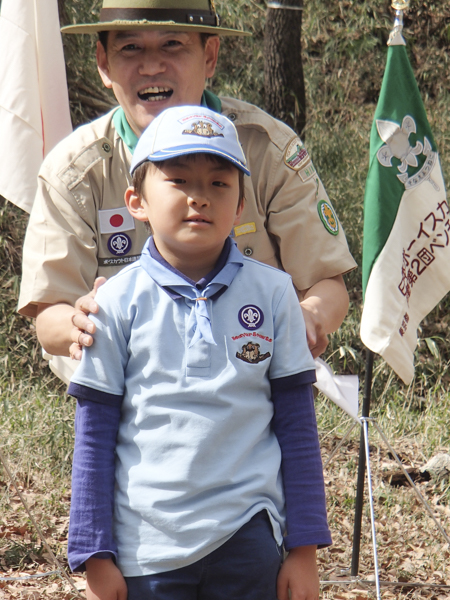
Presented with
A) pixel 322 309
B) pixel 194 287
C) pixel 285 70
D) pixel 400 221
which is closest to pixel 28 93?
pixel 400 221

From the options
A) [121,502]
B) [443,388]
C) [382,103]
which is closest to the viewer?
[121,502]

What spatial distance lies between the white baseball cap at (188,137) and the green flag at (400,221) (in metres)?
1.42

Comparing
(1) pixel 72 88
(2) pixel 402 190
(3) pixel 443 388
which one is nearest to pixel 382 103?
(2) pixel 402 190

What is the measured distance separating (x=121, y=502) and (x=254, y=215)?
1.15 metres

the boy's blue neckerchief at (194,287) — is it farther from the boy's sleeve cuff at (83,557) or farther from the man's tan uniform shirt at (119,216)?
the man's tan uniform shirt at (119,216)

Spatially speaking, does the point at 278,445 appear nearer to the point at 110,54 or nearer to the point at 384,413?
the point at 110,54

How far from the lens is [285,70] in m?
7.55

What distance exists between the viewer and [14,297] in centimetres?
591

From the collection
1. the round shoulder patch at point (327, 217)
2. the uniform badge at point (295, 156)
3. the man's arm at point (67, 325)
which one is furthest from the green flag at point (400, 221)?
the man's arm at point (67, 325)

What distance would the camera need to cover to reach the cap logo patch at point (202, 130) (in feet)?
6.02

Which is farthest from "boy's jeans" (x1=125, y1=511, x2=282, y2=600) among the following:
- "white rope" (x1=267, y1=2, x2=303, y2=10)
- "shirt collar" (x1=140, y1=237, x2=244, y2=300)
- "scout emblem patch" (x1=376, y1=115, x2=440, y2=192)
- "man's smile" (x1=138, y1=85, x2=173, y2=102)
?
"white rope" (x1=267, y1=2, x2=303, y2=10)

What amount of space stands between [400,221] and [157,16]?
132 centimetres

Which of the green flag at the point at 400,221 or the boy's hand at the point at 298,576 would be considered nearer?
the boy's hand at the point at 298,576

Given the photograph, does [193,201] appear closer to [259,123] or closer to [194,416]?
[194,416]
